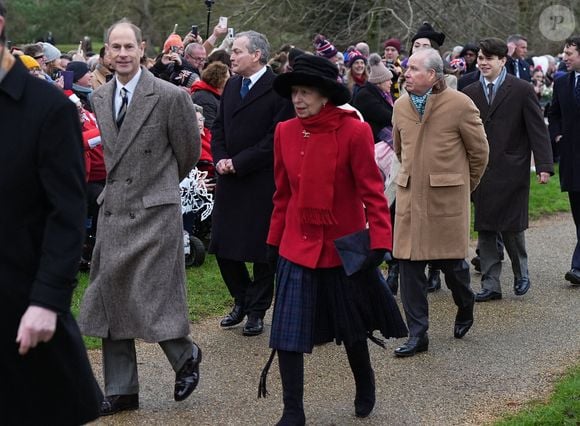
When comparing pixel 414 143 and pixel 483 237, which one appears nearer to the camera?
pixel 414 143

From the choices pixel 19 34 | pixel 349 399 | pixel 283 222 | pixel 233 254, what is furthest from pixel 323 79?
pixel 19 34

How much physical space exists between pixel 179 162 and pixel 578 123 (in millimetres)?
4878

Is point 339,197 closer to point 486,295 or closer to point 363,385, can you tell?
point 363,385

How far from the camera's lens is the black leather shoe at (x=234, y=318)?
7719 mm

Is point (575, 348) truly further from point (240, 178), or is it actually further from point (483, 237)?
point (240, 178)

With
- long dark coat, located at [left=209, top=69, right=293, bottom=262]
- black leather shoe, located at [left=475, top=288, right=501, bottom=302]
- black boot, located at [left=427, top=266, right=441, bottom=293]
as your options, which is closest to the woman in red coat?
long dark coat, located at [left=209, top=69, right=293, bottom=262]

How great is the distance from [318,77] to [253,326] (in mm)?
2665

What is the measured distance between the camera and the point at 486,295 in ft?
28.7

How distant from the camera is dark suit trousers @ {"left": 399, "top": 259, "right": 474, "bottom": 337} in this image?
7.14 meters

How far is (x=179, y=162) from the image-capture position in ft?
19.3

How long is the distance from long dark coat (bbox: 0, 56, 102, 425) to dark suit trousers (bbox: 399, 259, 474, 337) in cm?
378

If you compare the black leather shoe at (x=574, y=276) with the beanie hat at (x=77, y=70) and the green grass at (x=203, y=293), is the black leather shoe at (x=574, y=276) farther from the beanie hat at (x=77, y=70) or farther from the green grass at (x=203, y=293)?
the beanie hat at (x=77, y=70)

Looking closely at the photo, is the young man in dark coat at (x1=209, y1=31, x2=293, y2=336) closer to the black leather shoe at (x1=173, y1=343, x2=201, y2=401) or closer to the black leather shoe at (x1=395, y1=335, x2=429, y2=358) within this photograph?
the black leather shoe at (x1=395, y1=335, x2=429, y2=358)

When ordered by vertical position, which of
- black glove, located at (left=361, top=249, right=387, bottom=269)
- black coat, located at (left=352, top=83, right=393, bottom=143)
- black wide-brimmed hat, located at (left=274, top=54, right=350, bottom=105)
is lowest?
black glove, located at (left=361, top=249, right=387, bottom=269)
